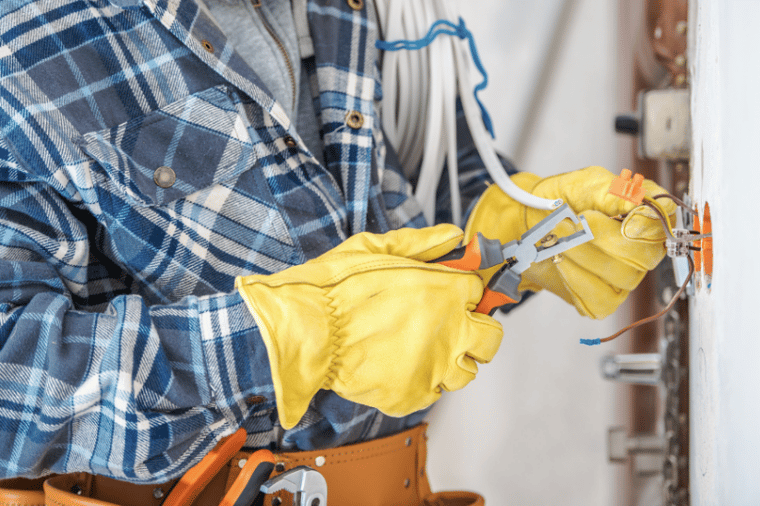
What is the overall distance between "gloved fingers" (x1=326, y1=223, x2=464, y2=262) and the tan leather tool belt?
0.27m

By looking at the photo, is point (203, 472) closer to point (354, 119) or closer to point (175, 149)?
point (175, 149)

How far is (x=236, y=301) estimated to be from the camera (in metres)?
0.59

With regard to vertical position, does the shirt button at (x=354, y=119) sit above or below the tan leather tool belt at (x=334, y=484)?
above

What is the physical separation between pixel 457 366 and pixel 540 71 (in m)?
0.89

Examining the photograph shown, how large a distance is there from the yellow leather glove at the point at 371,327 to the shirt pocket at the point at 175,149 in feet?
0.59

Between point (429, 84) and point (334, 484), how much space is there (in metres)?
0.61

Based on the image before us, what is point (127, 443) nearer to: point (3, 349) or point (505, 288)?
point (3, 349)

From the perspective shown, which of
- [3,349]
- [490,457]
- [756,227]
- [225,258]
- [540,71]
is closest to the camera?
[756,227]

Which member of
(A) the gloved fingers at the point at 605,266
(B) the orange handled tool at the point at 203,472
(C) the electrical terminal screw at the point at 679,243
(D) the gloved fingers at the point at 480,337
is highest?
(C) the electrical terminal screw at the point at 679,243

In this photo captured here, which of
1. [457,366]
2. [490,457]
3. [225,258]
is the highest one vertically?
[225,258]

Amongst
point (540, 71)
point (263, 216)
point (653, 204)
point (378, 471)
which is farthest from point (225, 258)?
point (540, 71)

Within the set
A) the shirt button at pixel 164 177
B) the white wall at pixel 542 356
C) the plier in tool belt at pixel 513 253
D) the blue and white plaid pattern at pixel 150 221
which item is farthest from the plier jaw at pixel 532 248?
the white wall at pixel 542 356

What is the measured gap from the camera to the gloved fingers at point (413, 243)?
24.0 inches

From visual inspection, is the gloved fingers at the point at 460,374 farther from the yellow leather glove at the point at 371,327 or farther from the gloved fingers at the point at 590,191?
the gloved fingers at the point at 590,191
